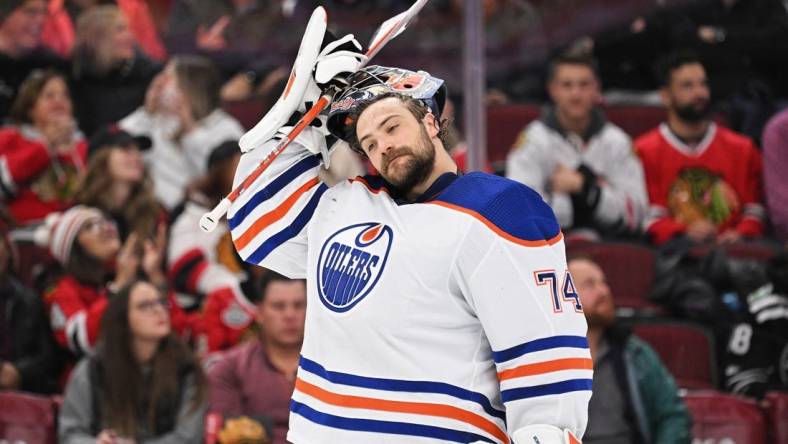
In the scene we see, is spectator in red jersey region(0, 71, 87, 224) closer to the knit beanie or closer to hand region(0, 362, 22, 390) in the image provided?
the knit beanie

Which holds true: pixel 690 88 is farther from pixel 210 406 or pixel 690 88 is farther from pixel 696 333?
pixel 210 406

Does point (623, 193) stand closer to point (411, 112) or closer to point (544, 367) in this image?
point (411, 112)

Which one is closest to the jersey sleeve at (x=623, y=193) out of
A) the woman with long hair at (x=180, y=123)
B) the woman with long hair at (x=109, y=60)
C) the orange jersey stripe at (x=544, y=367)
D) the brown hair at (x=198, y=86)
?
the woman with long hair at (x=180, y=123)

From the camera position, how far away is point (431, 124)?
245 centimetres

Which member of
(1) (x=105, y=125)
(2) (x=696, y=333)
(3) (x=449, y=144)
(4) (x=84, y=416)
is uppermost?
(1) (x=105, y=125)

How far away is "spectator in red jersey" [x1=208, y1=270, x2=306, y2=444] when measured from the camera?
4109mm

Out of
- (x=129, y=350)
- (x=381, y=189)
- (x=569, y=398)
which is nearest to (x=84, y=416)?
(x=129, y=350)

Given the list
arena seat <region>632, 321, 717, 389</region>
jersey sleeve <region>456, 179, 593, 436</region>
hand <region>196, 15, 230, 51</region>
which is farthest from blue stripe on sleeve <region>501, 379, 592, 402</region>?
hand <region>196, 15, 230, 51</region>

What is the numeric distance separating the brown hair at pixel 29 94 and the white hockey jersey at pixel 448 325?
10.3 ft

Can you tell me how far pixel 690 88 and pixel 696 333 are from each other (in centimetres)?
127

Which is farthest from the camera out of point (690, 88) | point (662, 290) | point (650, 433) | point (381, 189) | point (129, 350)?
point (690, 88)

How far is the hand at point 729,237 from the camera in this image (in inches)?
191

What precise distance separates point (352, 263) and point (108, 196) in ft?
9.06

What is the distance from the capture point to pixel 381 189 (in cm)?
248
